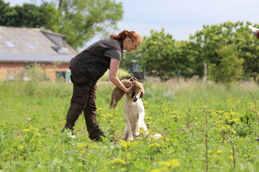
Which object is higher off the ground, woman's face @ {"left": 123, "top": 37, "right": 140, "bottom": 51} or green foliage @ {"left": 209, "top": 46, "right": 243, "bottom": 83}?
woman's face @ {"left": 123, "top": 37, "right": 140, "bottom": 51}

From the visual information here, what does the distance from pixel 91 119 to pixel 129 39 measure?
1.21m

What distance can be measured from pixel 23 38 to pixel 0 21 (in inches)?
455

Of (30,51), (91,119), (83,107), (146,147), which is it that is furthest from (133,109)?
(30,51)

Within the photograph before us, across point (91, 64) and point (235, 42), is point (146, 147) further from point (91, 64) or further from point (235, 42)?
point (235, 42)

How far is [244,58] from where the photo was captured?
2798cm

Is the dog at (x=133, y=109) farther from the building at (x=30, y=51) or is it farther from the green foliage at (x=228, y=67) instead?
the building at (x=30, y=51)

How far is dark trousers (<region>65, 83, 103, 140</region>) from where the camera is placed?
7375mm

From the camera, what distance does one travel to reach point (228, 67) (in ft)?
81.1

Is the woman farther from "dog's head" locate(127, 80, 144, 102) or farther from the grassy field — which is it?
the grassy field

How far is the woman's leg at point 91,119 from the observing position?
757cm

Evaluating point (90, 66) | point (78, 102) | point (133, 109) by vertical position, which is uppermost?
point (90, 66)

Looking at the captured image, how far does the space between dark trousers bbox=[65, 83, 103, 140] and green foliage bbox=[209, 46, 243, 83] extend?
16742 millimetres

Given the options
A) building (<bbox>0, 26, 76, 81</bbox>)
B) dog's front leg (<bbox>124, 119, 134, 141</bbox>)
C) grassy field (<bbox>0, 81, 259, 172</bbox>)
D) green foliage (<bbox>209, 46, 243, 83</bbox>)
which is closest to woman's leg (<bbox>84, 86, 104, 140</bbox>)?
grassy field (<bbox>0, 81, 259, 172</bbox>)

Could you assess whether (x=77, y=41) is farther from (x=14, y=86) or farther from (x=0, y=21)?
(x=14, y=86)
